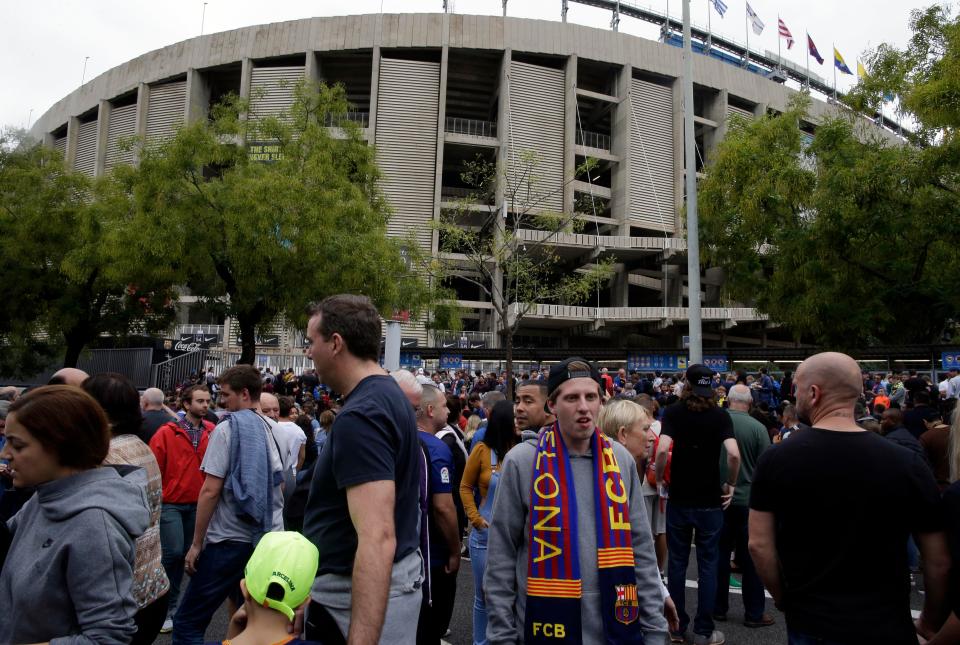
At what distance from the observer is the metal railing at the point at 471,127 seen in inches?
1780

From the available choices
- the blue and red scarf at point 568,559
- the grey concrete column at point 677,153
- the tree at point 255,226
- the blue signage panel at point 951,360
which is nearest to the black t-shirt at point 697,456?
the blue and red scarf at point 568,559

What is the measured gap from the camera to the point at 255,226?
16.8 m

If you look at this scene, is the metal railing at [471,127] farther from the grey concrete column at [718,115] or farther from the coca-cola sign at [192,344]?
the coca-cola sign at [192,344]

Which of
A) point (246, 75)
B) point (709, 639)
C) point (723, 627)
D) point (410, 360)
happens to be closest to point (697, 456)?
point (709, 639)

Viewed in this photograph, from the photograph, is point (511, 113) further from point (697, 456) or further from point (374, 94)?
point (697, 456)

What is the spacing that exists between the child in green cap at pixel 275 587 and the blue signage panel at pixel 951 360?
65.0 ft

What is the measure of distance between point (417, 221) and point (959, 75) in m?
33.2

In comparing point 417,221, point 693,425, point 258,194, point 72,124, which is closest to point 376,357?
point 693,425

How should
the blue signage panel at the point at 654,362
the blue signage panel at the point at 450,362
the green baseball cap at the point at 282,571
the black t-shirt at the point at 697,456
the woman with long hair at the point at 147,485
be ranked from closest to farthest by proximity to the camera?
the green baseball cap at the point at 282,571 → the woman with long hair at the point at 147,485 → the black t-shirt at the point at 697,456 → the blue signage panel at the point at 654,362 → the blue signage panel at the point at 450,362

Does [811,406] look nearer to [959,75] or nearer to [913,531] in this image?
[913,531]

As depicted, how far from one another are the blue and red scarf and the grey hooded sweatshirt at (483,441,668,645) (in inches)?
1.4

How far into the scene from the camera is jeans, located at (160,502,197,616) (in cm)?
467

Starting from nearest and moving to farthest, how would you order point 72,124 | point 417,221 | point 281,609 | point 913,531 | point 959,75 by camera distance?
point 281,609, point 913,531, point 959,75, point 417,221, point 72,124

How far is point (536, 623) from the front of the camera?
8.23 feet
